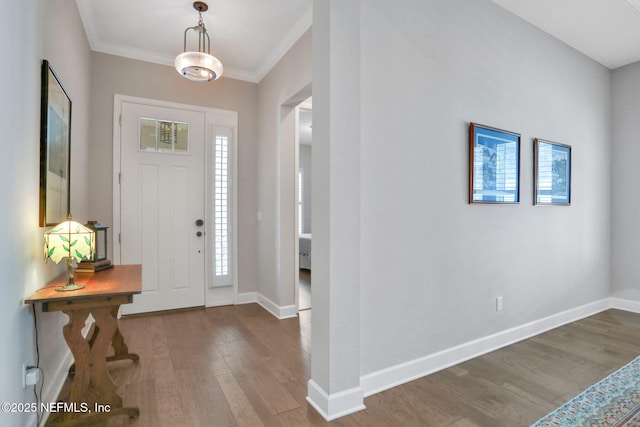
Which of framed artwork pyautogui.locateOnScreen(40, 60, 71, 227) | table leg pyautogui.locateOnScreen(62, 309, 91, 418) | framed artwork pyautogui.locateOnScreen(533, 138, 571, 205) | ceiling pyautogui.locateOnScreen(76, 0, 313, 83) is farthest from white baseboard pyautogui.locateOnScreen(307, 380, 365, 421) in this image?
ceiling pyautogui.locateOnScreen(76, 0, 313, 83)

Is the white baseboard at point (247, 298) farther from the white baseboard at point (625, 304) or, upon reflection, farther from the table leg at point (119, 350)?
the white baseboard at point (625, 304)

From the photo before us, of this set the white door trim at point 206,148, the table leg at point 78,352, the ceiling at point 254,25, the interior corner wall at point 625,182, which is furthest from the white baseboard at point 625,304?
the table leg at point 78,352

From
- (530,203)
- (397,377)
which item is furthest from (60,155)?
(530,203)

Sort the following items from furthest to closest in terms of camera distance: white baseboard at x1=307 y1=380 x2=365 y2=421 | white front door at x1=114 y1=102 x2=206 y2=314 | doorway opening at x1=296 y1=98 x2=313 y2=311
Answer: doorway opening at x1=296 y1=98 x2=313 y2=311
white front door at x1=114 y1=102 x2=206 y2=314
white baseboard at x1=307 y1=380 x2=365 y2=421

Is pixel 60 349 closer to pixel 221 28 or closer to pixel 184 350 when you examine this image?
pixel 184 350

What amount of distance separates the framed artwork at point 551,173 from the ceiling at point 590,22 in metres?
1.11

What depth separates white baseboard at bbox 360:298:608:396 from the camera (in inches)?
84.5

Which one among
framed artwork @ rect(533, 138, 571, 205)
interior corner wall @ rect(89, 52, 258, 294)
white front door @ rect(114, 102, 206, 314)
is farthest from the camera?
white front door @ rect(114, 102, 206, 314)

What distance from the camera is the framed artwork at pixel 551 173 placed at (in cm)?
315

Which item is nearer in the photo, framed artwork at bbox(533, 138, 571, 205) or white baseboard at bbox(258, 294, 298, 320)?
framed artwork at bbox(533, 138, 571, 205)

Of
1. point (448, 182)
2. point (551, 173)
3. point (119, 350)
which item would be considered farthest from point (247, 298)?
point (551, 173)

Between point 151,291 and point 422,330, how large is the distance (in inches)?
117

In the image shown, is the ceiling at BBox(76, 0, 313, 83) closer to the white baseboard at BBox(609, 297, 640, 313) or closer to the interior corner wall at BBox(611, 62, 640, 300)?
the interior corner wall at BBox(611, 62, 640, 300)

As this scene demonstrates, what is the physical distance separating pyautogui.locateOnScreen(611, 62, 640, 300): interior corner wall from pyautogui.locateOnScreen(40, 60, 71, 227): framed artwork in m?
5.60
